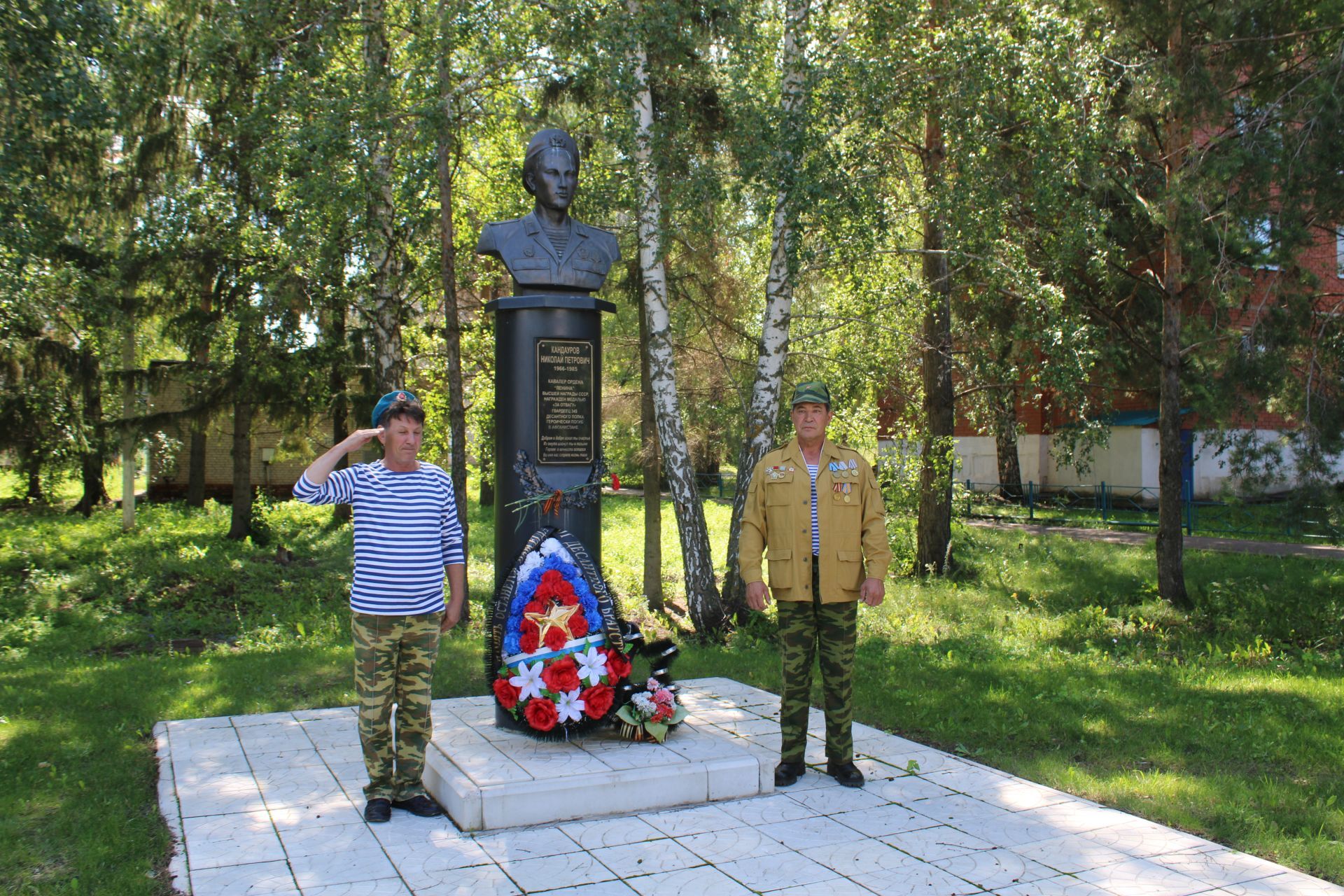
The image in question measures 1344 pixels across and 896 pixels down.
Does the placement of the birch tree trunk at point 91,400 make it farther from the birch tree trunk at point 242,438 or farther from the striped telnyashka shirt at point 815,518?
the striped telnyashka shirt at point 815,518

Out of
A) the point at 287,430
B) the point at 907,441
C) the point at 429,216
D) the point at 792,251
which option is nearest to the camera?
the point at 792,251

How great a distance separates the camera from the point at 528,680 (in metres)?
5.32

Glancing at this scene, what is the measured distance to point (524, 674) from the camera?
532 centimetres

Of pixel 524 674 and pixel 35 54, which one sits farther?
pixel 35 54

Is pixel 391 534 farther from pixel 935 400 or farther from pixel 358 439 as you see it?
pixel 935 400

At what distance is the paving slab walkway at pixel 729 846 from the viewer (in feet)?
13.1

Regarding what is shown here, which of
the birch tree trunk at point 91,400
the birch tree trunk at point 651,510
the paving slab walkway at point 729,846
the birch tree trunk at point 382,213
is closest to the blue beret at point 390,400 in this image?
the paving slab walkway at point 729,846

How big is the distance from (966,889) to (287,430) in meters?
13.8

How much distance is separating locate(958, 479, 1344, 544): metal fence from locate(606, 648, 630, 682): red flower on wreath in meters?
11.1

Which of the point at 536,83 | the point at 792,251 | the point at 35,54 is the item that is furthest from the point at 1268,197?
the point at 35,54

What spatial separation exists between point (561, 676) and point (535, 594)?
18.0 inches

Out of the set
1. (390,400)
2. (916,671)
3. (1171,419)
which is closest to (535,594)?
(390,400)

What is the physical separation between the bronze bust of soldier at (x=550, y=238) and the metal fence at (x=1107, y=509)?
34.9 ft

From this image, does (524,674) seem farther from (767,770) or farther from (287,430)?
(287,430)
